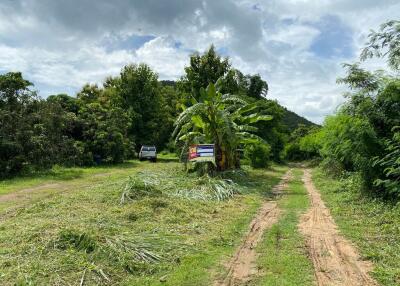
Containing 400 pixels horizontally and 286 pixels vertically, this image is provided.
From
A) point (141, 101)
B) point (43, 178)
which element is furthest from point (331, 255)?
point (141, 101)

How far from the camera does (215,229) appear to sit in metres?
9.55

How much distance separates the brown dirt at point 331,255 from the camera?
21.0 feet

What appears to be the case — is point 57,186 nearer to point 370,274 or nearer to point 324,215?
point 324,215

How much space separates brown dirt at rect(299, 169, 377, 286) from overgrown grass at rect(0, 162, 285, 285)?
149 cm

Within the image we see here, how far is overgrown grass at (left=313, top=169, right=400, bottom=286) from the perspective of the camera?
6.96m

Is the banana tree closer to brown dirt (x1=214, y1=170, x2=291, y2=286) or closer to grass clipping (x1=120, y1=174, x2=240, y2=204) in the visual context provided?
grass clipping (x1=120, y1=174, x2=240, y2=204)

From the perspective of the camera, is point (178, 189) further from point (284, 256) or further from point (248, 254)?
point (284, 256)

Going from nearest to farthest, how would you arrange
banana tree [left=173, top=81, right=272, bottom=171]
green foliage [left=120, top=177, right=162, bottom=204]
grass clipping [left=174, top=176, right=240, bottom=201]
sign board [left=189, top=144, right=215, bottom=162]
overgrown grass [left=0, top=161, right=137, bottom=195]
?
green foliage [left=120, top=177, right=162, bottom=204], grass clipping [left=174, top=176, right=240, bottom=201], overgrown grass [left=0, top=161, right=137, bottom=195], sign board [left=189, top=144, right=215, bottom=162], banana tree [left=173, top=81, right=272, bottom=171]

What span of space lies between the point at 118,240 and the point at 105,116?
959 inches

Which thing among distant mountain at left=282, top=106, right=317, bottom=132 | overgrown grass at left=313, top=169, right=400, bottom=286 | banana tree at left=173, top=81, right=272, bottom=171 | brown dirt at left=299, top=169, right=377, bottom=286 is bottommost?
brown dirt at left=299, top=169, right=377, bottom=286

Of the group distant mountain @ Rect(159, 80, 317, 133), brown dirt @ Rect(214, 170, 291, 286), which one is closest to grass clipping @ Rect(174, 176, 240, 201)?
brown dirt @ Rect(214, 170, 291, 286)

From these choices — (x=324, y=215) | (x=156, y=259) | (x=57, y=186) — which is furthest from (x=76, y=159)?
(x=156, y=259)

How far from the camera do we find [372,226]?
995 centimetres

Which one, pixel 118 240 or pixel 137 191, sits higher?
pixel 137 191
